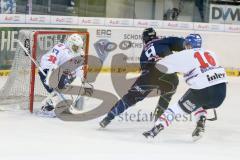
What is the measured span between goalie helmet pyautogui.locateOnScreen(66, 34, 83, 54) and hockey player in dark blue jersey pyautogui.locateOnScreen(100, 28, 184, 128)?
30.0 inches

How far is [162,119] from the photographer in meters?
5.80

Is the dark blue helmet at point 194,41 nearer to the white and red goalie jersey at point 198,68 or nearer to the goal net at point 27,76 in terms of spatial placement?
the white and red goalie jersey at point 198,68

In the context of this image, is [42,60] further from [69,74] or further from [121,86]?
[121,86]

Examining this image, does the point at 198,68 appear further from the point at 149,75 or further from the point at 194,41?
the point at 149,75

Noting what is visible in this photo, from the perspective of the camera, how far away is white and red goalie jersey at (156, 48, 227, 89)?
576 centimetres

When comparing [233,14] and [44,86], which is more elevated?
[233,14]

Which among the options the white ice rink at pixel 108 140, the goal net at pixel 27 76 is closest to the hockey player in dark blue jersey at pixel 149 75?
the white ice rink at pixel 108 140

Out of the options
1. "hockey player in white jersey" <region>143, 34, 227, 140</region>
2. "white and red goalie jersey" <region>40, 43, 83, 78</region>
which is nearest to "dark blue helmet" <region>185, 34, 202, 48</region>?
"hockey player in white jersey" <region>143, 34, 227, 140</region>

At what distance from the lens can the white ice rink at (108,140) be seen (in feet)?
16.8

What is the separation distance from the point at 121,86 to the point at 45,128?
2.93 meters

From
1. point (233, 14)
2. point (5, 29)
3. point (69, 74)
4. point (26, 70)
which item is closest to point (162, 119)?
point (69, 74)

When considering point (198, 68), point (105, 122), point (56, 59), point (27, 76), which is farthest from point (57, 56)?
point (198, 68)

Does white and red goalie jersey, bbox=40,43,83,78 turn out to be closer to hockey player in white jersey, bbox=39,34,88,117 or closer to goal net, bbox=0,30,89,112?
hockey player in white jersey, bbox=39,34,88,117

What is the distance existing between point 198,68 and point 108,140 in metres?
1.04
